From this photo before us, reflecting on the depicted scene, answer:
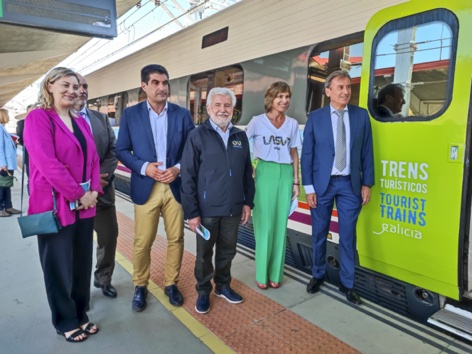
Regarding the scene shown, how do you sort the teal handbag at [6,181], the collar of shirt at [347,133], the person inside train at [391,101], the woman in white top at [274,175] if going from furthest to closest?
the teal handbag at [6,181] → the woman in white top at [274,175] → the collar of shirt at [347,133] → the person inside train at [391,101]

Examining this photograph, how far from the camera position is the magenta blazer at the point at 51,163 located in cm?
194

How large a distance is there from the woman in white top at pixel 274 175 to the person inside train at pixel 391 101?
0.68m

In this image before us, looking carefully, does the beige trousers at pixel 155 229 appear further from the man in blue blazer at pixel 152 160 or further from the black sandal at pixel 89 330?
the black sandal at pixel 89 330

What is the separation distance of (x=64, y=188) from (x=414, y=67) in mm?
2355

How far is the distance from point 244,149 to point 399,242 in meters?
1.30

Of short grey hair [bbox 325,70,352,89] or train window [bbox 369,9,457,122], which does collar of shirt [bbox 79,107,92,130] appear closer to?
short grey hair [bbox 325,70,352,89]

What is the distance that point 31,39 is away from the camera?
349 inches

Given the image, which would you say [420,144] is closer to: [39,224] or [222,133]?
[222,133]

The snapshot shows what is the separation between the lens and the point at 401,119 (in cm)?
240

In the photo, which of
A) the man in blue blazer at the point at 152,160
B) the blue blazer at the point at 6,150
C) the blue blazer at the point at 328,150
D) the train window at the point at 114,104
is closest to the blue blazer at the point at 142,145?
the man in blue blazer at the point at 152,160

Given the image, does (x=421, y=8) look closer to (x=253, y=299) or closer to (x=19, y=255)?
(x=253, y=299)

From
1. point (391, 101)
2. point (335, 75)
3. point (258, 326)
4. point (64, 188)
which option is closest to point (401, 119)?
point (391, 101)

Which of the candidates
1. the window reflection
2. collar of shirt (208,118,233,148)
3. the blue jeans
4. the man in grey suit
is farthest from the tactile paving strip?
the blue jeans

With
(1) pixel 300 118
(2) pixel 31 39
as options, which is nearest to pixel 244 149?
(1) pixel 300 118
